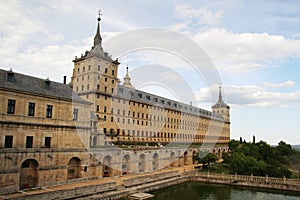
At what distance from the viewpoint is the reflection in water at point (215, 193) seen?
30.3 meters

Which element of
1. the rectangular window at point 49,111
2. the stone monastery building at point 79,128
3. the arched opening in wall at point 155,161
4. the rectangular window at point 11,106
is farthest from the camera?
the arched opening in wall at point 155,161

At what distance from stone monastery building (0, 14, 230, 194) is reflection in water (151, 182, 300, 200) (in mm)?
8161

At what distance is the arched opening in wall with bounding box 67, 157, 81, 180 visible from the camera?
100 ft

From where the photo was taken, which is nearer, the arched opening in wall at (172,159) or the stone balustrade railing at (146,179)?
the stone balustrade railing at (146,179)

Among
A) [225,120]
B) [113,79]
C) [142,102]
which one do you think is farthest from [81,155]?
[225,120]

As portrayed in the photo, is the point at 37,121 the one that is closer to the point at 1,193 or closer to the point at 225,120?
the point at 1,193

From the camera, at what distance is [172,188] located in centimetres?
3525

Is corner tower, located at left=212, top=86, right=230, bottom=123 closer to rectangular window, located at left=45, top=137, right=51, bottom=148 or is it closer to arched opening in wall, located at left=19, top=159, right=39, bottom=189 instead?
rectangular window, located at left=45, top=137, right=51, bottom=148

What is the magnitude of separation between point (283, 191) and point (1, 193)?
110 ft

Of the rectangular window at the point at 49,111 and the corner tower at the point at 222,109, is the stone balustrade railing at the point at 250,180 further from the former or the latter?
the corner tower at the point at 222,109

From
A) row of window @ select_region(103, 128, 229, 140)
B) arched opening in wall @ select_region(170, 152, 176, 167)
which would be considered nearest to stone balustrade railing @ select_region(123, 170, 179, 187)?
arched opening in wall @ select_region(170, 152, 176, 167)

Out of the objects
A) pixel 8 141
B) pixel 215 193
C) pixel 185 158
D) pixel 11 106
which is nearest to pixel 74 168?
pixel 8 141

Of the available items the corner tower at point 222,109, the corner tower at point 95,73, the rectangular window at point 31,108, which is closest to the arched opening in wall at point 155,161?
the corner tower at point 95,73

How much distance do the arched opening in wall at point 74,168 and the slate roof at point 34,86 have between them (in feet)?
24.1
